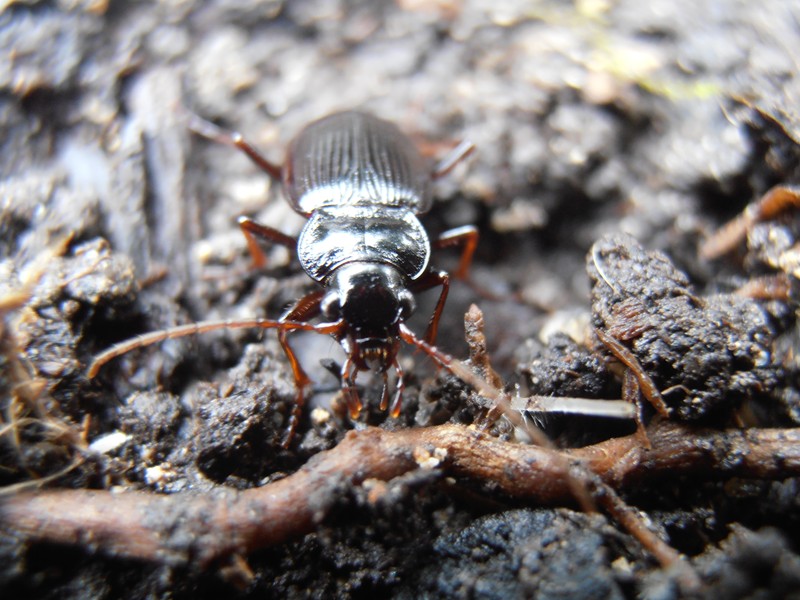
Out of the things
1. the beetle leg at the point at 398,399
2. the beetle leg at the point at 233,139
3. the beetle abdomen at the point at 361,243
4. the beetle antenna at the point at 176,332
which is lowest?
the beetle leg at the point at 398,399

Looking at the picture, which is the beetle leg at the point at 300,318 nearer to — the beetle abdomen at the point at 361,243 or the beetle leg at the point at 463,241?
the beetle abdomen at the point at 361,243

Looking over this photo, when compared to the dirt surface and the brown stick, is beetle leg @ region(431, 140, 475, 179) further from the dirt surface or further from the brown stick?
the brown stick

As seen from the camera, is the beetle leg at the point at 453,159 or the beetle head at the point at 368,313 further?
the beetle leg at the point at 453,159

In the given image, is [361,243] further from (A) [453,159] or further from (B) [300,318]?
(A) [453,159]

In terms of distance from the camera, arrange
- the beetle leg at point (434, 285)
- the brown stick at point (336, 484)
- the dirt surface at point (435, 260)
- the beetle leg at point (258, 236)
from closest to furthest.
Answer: the brown stick at point (336, 484) < the dirt surface at point (435, 260) < the beetle leg at point (434, 285) < the beetle leg at point (258, 236)

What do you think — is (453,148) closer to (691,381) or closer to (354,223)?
(354,223)

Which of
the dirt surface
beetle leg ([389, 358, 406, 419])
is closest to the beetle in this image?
beetle leg ([389, 358, 406, 419])

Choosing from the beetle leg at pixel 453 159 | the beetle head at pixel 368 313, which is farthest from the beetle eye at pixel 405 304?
the beetle leg at pixel 453 159
